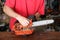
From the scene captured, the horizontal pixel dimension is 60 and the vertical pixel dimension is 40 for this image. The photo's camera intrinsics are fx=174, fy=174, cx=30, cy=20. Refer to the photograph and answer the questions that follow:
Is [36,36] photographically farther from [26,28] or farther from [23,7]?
[23,7]

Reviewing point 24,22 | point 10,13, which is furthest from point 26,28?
point 10,13

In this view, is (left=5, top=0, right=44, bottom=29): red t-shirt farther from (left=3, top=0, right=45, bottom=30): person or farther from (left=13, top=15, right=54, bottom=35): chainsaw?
(left=13, top=15, right=54, bottom=35): chainsaw

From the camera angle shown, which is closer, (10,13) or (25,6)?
(10,13)

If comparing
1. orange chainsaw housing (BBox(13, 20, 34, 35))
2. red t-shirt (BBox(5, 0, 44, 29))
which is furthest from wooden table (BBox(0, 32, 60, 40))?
red t-shirt (BBox(5, 0, 44, 29))

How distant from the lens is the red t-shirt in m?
1.32

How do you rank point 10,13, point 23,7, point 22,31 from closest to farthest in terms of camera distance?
point 22,31, point 10,13, point 23,7

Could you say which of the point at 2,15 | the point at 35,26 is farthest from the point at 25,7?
the point at 2,15

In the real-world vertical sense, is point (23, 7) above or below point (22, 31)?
above

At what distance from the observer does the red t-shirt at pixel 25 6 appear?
52.0 inches

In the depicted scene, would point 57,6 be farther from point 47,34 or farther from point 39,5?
point 47,34

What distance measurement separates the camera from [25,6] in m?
1.35

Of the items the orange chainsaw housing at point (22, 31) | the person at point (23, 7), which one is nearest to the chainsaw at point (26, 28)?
the orange chainsaw housing at point (22, 31)

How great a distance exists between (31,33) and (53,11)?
144 cm

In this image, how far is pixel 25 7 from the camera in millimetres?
1354
